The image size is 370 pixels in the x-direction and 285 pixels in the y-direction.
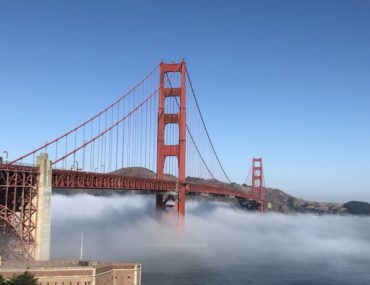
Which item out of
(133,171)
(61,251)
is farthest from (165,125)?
(133,171)

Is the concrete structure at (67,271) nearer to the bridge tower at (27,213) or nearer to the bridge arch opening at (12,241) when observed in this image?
the bridge arch opening at (12,241)

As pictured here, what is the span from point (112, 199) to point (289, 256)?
9647 cm

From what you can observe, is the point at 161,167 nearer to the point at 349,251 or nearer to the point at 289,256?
the point at 289,256

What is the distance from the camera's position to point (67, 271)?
144 ft

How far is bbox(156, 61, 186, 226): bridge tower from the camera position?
89.1 m

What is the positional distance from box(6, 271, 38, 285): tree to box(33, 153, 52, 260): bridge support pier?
8.97 metres

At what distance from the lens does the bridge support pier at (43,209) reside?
49156mm

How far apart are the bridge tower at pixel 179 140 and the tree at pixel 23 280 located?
160 feet

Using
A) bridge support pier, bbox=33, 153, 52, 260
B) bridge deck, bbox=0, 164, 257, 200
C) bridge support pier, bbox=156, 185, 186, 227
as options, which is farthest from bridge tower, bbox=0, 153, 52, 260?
bridge support pier, bbox=156, 185, 186, 227

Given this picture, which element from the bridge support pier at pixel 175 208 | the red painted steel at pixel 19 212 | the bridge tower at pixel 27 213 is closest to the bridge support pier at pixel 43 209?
the bridge tower at pixel 27 213

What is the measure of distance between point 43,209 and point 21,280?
1147 cm

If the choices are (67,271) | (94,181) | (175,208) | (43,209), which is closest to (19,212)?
(43,209)

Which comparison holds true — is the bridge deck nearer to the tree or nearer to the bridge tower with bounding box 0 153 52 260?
the bridge tower with bounding box 0 153 52 260

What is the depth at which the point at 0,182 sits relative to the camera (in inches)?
1841
